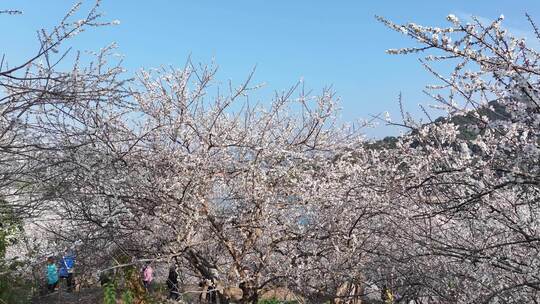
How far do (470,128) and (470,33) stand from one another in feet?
1.81

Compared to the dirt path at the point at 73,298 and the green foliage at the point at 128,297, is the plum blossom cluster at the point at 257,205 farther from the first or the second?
the dirt path at the point at 73,298

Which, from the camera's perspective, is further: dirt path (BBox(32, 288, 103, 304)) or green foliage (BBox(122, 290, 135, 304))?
dirt path (BBox(32, 288, 103, 304))

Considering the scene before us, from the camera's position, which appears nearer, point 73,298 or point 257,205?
point 257,205

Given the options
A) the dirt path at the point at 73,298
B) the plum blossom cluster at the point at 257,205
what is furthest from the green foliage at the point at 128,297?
the dirt path at the point at 73,298

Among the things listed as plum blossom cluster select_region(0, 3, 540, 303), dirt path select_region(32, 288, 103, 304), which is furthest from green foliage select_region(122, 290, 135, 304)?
dirt path select_region(32, 288, 103, 304)

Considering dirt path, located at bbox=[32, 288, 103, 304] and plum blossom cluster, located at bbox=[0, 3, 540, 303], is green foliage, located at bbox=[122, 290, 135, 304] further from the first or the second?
dirt path, located at bbox=[32, 288, 103, 304]

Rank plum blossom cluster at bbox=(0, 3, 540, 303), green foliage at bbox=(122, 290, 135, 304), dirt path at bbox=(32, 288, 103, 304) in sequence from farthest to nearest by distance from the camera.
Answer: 1. dirt path at bbox=(32, 288, 103, 304)
2. green foliage at bbox=(122, 290, 135, 304)
3. plum blossom cluster at bbox=(0, 3, 540, 303)

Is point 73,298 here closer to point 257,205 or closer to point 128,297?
point 128,297

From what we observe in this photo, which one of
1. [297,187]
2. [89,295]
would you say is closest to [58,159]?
[297,187]

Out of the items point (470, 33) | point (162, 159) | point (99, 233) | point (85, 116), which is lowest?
point (99, 233)

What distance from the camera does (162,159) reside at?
6.21 m

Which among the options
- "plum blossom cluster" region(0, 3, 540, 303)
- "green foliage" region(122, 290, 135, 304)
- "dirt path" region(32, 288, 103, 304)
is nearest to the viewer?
"plum blossom cluster" region(0, 3, 540, 303)

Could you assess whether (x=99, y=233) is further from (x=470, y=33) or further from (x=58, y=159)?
(x=470, y=33)

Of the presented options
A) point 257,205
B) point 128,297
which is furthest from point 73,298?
point 257,205
